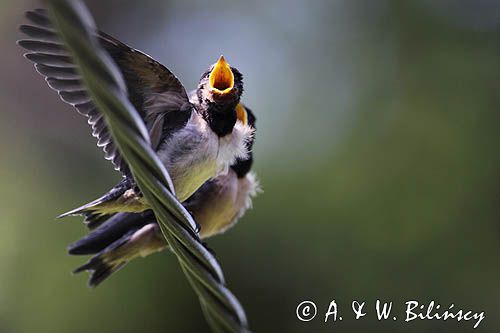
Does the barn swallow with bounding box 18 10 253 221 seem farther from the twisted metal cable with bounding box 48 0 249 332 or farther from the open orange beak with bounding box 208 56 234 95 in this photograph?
the twisted metal cable with bounding box 48 0 249 332

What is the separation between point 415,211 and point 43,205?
3.03m

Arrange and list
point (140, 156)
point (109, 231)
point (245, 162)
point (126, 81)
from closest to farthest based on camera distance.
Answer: point (140, 156) → point (126, 81) → point (109, 231) → point (245, 162)

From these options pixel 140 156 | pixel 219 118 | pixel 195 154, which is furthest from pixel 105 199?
pixel 140 156

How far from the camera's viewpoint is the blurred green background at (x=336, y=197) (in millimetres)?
5652

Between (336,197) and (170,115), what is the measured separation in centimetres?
383

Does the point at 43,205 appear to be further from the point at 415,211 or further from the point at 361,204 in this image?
the point at 415,211

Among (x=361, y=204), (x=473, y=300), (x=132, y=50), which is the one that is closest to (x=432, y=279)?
(x=473, y=300)

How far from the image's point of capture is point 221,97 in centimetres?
279

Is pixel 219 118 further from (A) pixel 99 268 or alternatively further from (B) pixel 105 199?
(A) pixel 99 268
